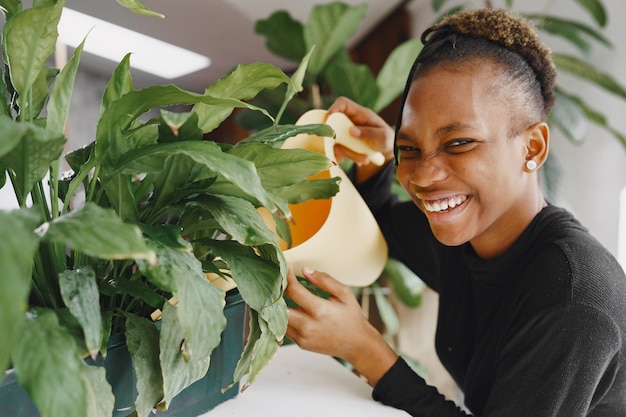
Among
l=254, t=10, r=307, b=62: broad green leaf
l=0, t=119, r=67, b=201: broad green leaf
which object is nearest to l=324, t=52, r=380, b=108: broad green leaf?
l=254, t=10, r=307, b=62: broad green leaf

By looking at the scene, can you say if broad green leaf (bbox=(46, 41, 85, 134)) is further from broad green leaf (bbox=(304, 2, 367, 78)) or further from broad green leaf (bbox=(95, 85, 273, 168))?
broad green leaf (bbox=(304, 2, 367, 78))

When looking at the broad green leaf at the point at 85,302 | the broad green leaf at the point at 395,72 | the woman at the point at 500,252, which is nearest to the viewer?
the broad green leaf at the point at 85,302

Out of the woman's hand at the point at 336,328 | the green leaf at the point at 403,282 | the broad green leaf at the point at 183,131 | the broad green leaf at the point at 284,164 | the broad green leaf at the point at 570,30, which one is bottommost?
the green leaf at the point at 403,282

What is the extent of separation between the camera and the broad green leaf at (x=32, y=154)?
0.49 m

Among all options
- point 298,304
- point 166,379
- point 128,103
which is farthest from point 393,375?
point 128,103

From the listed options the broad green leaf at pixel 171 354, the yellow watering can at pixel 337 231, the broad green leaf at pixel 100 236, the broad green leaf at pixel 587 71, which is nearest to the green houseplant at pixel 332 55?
the yellow watering can at pixel 337 231

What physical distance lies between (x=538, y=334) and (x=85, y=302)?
595 millimetres

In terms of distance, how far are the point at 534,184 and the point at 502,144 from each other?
151 mm

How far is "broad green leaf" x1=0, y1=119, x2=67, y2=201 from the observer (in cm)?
49

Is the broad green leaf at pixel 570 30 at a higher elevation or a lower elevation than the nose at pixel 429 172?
higher

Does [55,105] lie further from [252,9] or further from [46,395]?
[252,9]

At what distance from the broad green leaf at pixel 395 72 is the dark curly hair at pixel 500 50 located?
21.4 inches

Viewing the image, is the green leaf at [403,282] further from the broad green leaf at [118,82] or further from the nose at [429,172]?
the broad green leaf at [118,82]

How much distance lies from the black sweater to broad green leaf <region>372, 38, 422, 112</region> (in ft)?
1.78
